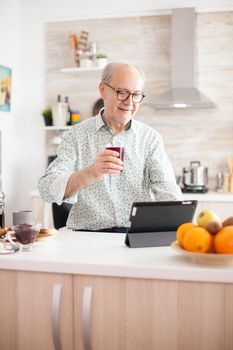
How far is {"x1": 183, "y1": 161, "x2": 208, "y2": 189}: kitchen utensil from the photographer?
4254 millimetres

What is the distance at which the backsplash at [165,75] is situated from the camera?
450 centimetres

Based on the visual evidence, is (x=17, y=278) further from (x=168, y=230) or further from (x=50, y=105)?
(x=50, y=105)

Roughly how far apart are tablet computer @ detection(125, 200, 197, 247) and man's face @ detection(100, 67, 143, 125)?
2.17 feet

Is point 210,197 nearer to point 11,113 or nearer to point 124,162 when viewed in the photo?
point 124,162

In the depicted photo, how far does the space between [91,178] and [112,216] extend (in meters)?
0.44

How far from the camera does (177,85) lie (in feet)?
14.2

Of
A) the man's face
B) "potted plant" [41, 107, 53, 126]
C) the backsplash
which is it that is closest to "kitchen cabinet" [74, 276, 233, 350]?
the man's face

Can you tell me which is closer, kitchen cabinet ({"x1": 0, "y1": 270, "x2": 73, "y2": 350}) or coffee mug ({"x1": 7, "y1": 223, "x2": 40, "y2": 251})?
kitchen cabinet ({"x1": 0, "y1": 270, "x2": 73, "y2": 350})

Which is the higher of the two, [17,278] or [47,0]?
[47,0]

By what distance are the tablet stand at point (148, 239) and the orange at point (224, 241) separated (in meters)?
0.33

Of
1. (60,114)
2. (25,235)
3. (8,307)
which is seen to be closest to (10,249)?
(25,235)

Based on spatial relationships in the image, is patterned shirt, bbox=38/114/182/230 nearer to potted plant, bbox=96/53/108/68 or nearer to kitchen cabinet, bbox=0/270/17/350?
kitchen cabinet, bbox=0/270/17/350

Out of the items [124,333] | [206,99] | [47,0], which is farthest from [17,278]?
[47,0]

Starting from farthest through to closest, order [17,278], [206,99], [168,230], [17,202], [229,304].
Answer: [17,202] < [206,99] < [168,230] < [17,278] < [229,304]
